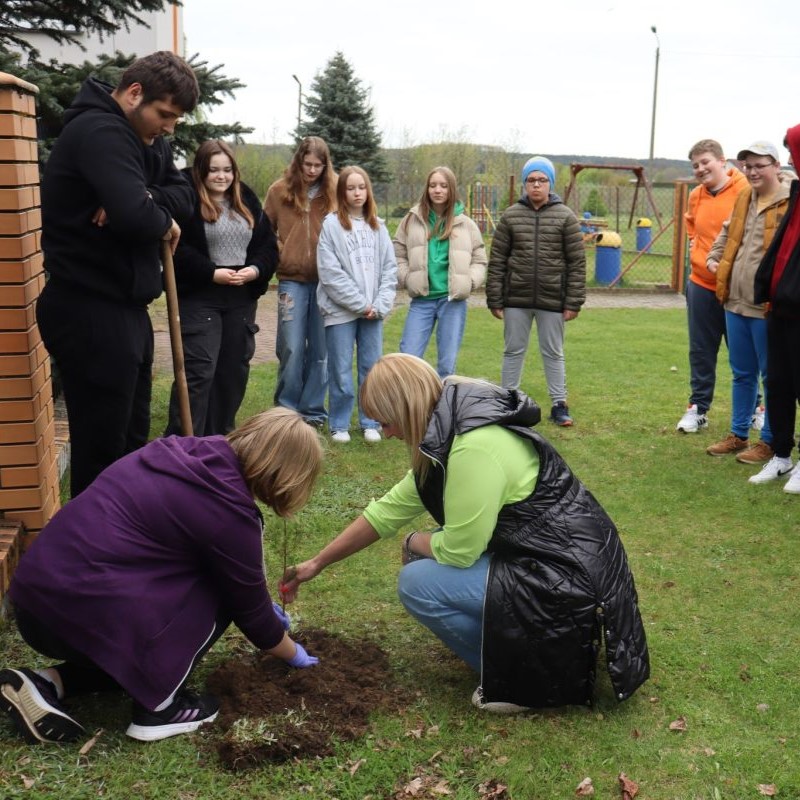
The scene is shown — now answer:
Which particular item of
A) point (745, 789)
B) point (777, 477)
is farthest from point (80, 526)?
point (777, 477)

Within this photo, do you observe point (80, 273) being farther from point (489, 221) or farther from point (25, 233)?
point (489, 221)

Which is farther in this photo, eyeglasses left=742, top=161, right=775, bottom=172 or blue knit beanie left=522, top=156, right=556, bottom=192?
blue knit beanie left=522, top=156, right=556, bottom=192

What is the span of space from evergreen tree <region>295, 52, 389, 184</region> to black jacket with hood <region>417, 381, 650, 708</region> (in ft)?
58.3

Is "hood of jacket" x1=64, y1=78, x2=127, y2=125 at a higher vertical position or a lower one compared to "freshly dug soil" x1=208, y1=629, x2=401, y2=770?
higher

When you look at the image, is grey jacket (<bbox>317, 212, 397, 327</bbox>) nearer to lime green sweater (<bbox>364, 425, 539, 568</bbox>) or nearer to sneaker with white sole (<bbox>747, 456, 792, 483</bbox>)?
sneaker with white sole (<bbox>747, 456, 792, 483</bbox>)

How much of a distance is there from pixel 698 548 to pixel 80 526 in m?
3.27

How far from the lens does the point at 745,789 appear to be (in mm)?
2795

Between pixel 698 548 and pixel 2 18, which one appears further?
pixel 2 18

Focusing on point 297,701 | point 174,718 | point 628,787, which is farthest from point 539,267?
point 174,718

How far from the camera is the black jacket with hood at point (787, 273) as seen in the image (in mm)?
5246

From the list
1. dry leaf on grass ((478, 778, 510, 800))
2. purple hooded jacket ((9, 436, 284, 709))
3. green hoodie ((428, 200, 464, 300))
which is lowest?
dry leaf on grass ((478, 778, 510, 800))

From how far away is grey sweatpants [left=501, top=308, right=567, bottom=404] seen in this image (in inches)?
280

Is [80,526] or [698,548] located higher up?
[80,526]

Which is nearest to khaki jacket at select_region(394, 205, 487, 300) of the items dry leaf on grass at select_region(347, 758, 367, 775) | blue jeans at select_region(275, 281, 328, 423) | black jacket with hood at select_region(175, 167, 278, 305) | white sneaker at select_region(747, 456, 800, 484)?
blue jeans at select_region(275, 281, 328, 423)
